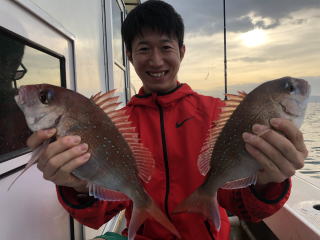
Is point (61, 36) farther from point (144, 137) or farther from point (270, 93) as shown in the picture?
point (270, 93)

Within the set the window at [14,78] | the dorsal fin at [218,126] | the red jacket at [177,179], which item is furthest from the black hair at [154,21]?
the dorsal fin at [218,126]

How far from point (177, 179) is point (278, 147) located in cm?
86

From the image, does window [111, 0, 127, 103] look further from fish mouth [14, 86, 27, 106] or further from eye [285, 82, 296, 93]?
eye [285, 82, 296, 93]

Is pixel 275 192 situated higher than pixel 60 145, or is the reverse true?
pixel 60 145

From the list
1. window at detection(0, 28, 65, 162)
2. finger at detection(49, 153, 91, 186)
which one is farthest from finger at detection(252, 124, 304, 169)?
window at detection(0, 28, 65, 162)

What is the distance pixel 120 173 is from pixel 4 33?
0.98 metres

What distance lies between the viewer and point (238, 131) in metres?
1.45

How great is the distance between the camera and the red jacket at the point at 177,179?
1706 mm

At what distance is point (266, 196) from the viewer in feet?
5.49

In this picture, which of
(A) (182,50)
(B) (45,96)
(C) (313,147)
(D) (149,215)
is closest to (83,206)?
(D) (149,215)

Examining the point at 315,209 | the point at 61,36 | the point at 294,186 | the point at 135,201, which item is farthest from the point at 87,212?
the point at 294,186

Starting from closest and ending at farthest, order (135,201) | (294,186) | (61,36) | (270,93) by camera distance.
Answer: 1. (270,93)
2. (135,201)
3. (61,36)
4. (294,186)

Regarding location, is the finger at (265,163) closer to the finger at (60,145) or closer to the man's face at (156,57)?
the finger at (60,145)

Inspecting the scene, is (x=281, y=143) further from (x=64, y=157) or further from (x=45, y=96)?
(x=45, y=96)
